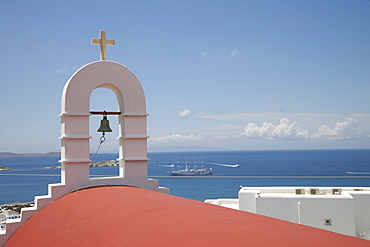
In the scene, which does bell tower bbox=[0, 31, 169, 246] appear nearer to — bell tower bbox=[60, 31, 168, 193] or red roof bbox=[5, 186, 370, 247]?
bell tower bbox=[60, 31, 168, 193]

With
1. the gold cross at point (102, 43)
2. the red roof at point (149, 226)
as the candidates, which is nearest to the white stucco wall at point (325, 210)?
the gold cross at point (102, 43)

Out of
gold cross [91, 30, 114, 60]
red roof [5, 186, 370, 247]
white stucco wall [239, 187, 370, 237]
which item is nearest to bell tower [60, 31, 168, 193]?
gold cross [91, 30, 114, 60]

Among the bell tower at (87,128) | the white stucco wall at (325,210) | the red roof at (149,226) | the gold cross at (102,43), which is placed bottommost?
the white stucco wall at (325,210)

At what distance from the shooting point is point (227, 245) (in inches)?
113

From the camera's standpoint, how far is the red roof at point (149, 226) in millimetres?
3031

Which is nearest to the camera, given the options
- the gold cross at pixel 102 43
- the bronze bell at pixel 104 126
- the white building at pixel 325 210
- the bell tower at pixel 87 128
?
the bell tower at pixel 87 128

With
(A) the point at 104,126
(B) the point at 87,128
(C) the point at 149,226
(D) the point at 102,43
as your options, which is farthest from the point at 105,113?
(C) the point at 149,226

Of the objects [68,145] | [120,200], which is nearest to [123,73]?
[68,145]

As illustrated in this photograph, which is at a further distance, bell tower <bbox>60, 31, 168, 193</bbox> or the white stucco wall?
the white stucco wall

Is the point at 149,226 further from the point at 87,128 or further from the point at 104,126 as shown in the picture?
the point at 104,126

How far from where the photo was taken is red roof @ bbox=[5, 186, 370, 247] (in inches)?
119

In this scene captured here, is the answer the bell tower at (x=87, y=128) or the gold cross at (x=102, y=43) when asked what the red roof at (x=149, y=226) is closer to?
the bell tower at (x=87, y=128)

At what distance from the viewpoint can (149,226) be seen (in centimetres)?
372

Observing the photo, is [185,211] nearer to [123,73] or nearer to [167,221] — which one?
[167,221]
